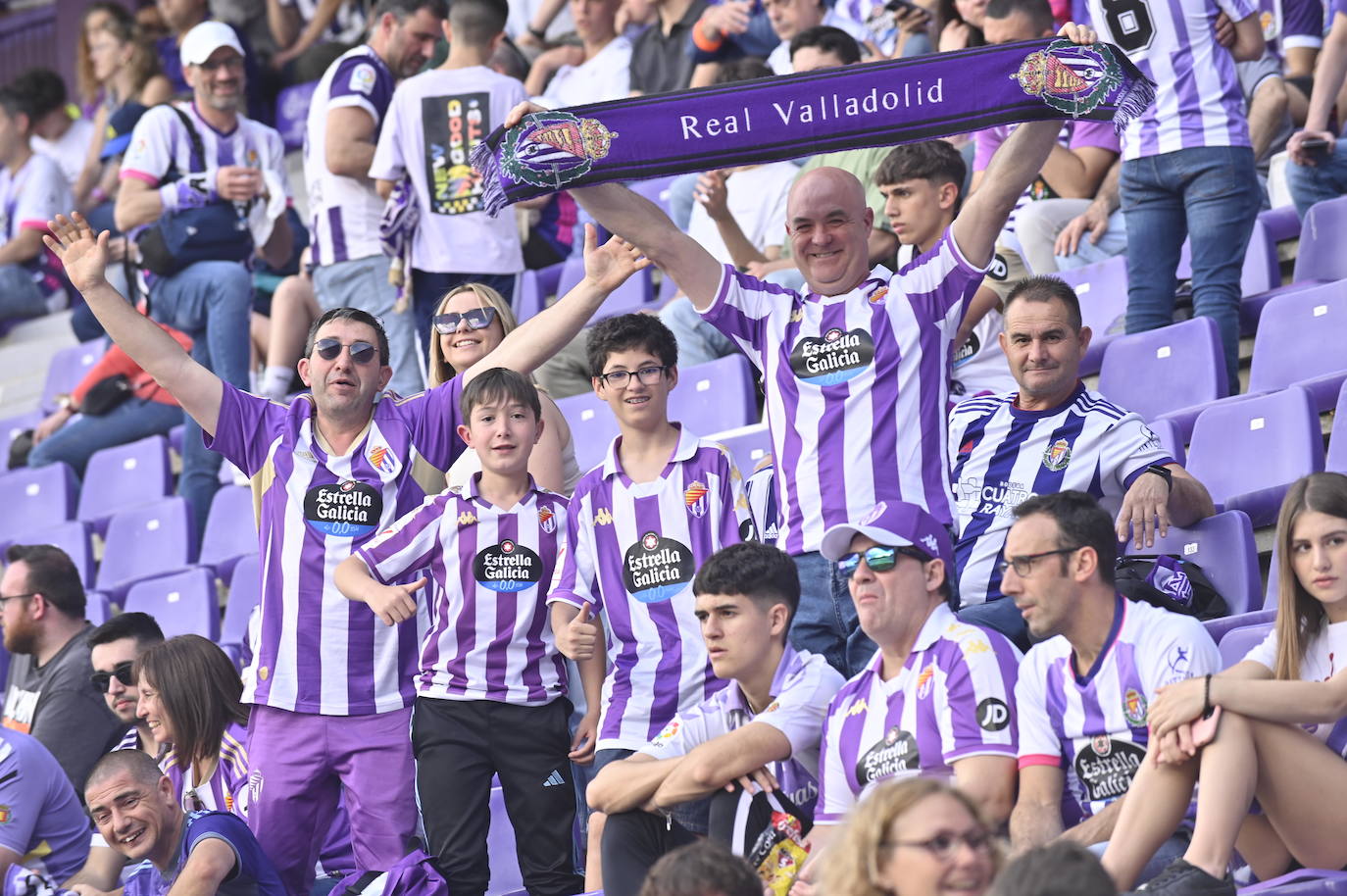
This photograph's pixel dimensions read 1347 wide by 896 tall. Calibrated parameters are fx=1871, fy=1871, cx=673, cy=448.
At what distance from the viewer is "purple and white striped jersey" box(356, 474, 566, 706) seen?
14.7 feet

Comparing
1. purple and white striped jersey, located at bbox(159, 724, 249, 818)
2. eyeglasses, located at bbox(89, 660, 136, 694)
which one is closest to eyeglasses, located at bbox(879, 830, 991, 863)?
purple and white striped jersey, located at bbox(159, 724, 249, 818)

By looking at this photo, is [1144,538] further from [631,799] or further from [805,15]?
[805,15]

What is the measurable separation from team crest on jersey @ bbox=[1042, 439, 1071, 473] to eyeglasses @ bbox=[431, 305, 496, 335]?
1581mm

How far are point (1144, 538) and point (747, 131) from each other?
1307 millimetres

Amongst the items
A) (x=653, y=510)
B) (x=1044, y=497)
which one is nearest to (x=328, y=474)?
(x=653, y=510)

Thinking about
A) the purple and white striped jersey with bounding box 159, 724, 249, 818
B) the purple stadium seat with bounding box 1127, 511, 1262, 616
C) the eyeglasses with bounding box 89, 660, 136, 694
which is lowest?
the purple and white striped jersey with bounding box 159, 724, 249, 818

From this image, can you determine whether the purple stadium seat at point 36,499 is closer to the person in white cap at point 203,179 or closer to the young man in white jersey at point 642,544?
the person in white cap at point 203,179

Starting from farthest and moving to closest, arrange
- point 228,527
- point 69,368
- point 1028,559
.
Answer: point 69,368 < point 228,527 < point 1028,559

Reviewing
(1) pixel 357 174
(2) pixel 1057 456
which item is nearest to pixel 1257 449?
(2) pixel 1057 456

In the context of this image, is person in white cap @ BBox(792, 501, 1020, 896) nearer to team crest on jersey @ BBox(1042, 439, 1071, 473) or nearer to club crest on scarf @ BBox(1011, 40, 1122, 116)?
team crest on jersey @ BBox(1042, 439, 1071, 473)

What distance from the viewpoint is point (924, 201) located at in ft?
17.2

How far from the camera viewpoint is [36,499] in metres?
8.36

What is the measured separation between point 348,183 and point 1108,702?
421cm

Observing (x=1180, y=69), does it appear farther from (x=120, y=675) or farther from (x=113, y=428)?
(x=113, y=428)
